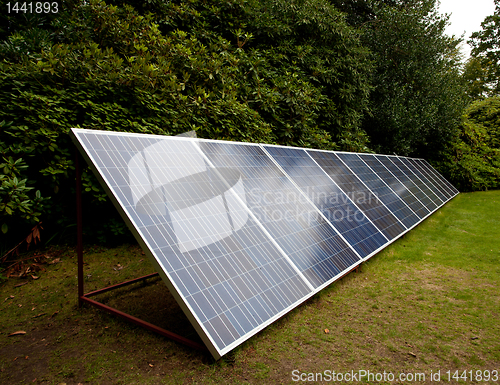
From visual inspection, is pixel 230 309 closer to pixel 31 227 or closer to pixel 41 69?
pixel 31 227

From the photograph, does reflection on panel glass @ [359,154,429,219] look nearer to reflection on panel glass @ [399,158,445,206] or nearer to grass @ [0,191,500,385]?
reflection on panel glass @ [399,158,445,206]

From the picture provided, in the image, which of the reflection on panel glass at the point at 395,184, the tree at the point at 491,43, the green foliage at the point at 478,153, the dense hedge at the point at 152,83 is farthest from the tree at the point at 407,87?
the tree at the point at 491,43

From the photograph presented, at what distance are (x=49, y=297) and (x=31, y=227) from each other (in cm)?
155

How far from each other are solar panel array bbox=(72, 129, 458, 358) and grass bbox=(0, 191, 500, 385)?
17.1 inches

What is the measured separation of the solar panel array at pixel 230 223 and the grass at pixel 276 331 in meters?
0.44

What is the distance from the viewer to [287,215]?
448 cm

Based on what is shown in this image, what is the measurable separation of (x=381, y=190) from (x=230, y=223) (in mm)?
5413

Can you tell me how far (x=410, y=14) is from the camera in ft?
52.9

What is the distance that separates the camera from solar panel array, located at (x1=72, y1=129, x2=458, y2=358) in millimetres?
2832

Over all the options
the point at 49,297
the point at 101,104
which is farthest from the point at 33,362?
the point at 101,104

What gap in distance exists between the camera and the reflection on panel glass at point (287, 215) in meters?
4.08

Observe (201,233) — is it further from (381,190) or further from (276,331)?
(381,190)

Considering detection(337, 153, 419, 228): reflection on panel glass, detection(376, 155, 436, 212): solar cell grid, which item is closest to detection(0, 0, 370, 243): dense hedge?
detection(376, 155, 436, 212): solar cell grid

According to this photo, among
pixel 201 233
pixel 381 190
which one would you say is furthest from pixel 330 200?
pixel 201 233
